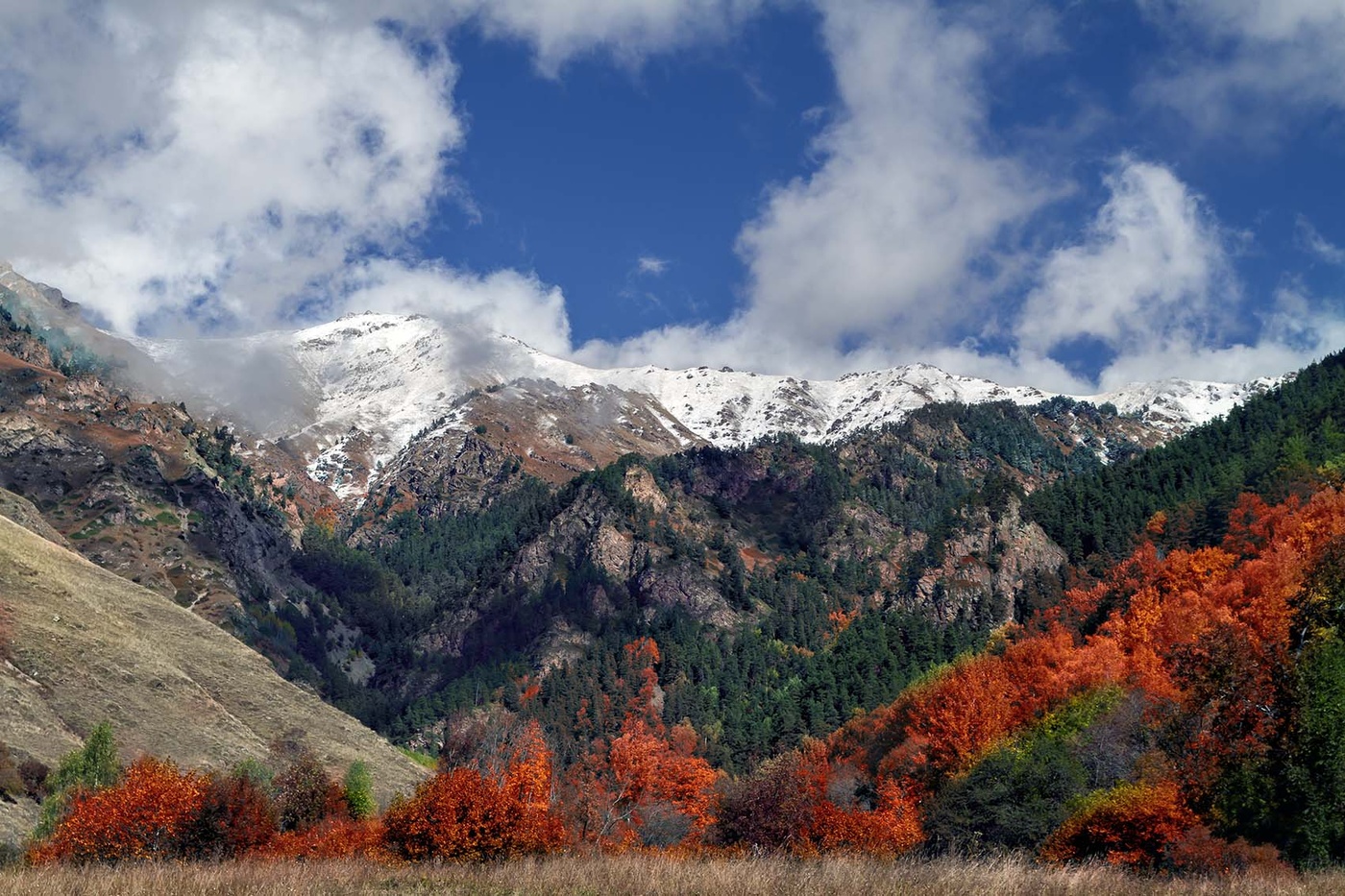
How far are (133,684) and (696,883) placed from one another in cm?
10597

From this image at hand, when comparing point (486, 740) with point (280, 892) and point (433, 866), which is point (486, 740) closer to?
point (433, 866)

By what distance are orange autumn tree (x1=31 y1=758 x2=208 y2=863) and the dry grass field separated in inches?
894

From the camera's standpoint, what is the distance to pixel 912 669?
184 meters

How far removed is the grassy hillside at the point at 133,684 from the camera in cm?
9531

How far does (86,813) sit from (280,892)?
133 ft

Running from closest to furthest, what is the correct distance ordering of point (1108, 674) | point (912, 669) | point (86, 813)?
1. point (86, 813)
2. point (1108, 674)
3. point (912, 669)

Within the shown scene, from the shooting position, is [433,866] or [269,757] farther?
[269,757]

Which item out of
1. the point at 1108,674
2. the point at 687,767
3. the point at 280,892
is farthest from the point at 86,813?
the point at 687,767

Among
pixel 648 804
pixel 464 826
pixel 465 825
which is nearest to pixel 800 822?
pixel 465 825

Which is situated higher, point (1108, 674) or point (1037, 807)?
point (1108, 674)

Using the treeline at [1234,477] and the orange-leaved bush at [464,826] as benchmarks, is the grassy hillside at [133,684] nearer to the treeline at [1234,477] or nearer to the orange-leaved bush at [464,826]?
the orange-leaved bush at [464,826]

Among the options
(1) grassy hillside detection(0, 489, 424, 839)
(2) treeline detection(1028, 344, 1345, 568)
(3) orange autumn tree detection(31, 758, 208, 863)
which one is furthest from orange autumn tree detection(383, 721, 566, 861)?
(2) treeline detection(1028, 344, 1345, 568)

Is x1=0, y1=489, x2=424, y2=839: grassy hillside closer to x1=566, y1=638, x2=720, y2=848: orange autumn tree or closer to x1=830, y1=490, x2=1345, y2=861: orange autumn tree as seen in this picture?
x1=566, y1=638, x2=720, y2=848: orange autumn tree

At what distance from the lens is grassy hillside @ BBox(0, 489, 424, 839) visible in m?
95.3
